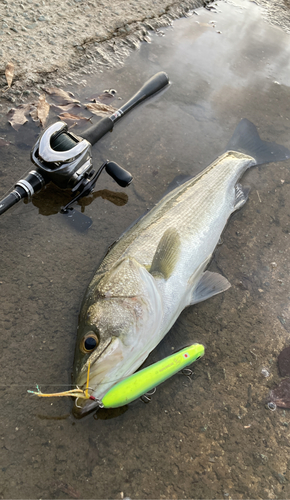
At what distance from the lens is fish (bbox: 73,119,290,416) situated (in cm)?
216

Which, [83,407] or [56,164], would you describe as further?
[56,164]

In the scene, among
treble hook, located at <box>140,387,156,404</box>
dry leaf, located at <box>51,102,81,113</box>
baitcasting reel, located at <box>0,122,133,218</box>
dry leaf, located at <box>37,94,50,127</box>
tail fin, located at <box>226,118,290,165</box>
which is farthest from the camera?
tail fin, located at <box>226,118,290,165</box>

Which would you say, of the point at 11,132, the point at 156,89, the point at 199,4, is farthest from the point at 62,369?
the point at 199,4

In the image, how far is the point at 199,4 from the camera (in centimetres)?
600

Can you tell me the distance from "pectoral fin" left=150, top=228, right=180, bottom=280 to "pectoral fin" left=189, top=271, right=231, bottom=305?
313 millimetres

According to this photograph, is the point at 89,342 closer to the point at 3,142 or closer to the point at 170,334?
the point at 170,334

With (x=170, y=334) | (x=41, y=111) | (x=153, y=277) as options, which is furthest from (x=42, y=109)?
(x=170, y=334)

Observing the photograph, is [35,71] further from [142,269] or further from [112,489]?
[112,489]

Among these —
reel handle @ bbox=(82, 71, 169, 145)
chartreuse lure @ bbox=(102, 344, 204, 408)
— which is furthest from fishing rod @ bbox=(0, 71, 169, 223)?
chartreuse lure @ bbox=(102, 344, 204, 408)

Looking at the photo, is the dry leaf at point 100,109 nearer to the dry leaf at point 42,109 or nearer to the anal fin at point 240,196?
the dry leaf at point 42,109

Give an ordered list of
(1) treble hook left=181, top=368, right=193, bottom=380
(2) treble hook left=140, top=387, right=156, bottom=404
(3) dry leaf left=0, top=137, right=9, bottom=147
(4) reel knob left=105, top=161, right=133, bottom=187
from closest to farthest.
Result: (2) treble hook left=140, top=387, right=156, bottom=404
(1) treble hook left=181, top=368, right=193, bottom=380
(4) reel knob left=105, top=161, right=133, bottom=187
(3) dry leaf left=0, top=137, right=9, bottom=147

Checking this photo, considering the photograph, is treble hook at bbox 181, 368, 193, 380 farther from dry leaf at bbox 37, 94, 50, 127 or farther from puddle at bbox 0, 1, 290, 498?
dry leaf at bbox 37, 94, 50, 127

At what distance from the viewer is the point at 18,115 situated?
3.60 metres

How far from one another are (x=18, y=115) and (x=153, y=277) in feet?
7.92
